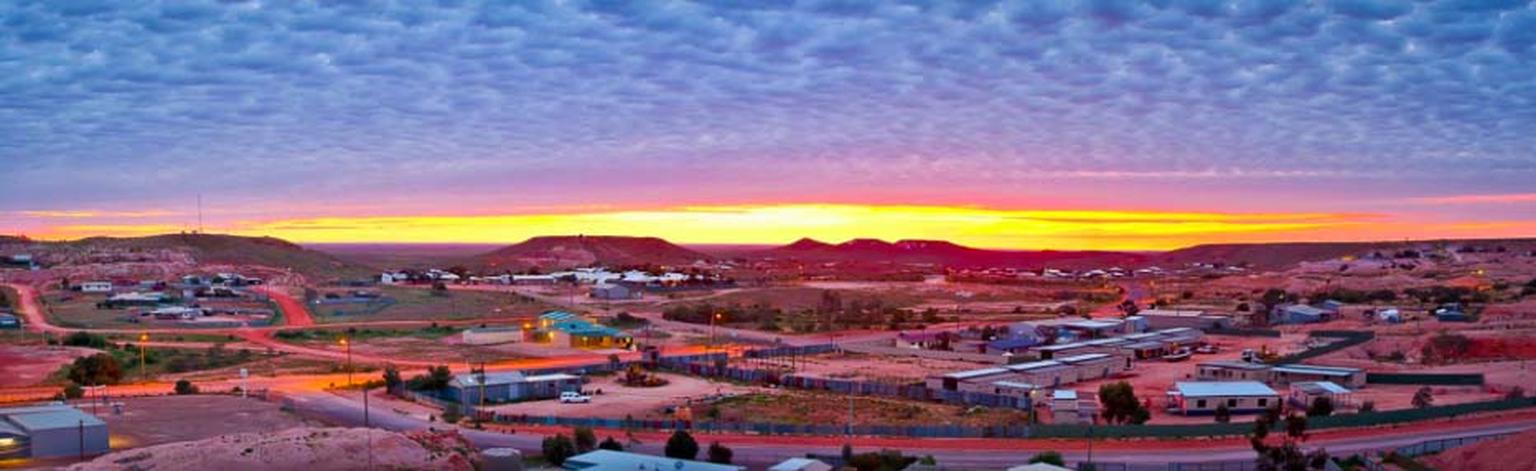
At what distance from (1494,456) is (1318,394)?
10927mm

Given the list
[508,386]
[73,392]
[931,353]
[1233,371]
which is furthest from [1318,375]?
[73,392]

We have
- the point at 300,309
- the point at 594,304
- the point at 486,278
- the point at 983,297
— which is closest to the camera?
the point at 300,309

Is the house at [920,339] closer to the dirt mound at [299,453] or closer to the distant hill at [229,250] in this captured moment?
the dirt mound at [299,453]

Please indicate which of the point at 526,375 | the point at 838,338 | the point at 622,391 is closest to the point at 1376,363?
the point at 838,338

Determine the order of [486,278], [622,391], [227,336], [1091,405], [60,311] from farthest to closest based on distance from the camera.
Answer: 1. [486,278]
2. [60,311]
3. [227,336]
4. [622,391]
5. [1091,405]

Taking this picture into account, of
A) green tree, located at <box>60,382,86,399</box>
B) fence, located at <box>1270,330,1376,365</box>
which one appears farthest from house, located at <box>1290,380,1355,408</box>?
green tree, located at <box>60,382,86,399</box>

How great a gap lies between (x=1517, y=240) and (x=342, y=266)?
6043 inches

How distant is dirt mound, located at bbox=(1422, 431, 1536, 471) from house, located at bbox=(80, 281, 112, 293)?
274 feet

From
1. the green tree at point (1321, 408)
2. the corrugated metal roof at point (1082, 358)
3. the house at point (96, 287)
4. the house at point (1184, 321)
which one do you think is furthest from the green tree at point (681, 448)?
the house at point (96, 287)

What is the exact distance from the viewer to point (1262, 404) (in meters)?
35.6

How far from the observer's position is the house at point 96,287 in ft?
275

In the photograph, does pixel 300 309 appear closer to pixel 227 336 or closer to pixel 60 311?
pixel 60 311

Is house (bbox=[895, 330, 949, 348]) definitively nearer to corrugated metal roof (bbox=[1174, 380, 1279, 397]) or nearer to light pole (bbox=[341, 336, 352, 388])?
corrugated metal roof (bbox=[1174, 380, 1279, 397])

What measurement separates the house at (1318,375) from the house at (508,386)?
957 inches
